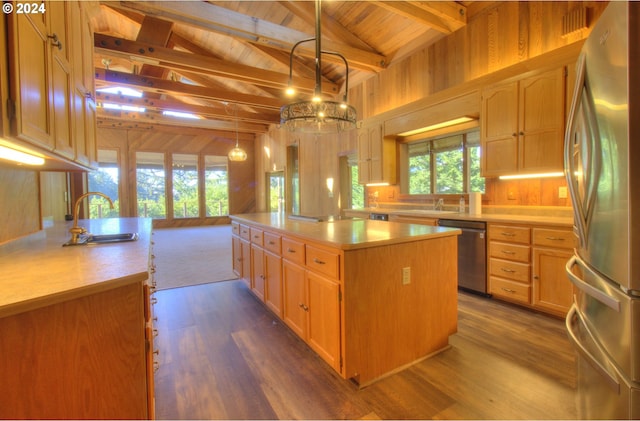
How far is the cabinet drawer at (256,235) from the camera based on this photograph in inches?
114

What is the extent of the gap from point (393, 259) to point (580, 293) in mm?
898

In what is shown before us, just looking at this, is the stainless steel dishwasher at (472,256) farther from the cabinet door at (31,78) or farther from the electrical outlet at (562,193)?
the cabinet door at (31,78)

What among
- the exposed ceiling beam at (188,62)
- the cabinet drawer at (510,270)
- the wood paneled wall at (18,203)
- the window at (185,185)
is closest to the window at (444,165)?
the cabinet drawer at (510,270)

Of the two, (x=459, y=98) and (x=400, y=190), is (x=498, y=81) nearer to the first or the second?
(x=459, y=98)

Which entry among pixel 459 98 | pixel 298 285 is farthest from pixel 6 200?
pixel 459 98

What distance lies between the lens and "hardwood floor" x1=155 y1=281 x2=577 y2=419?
1570mm

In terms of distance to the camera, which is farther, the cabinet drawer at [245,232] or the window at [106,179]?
the window at [106,179]

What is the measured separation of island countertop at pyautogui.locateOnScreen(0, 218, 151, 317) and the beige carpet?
224 centimetres

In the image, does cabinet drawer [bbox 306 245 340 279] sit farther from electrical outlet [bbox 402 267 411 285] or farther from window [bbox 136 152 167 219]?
window [bbox 136 152 167 219]

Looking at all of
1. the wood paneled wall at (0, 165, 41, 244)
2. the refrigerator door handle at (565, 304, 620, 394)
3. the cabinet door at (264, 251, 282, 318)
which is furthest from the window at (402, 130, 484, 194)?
the wood paneled wall at (0, 165, 41, 244)

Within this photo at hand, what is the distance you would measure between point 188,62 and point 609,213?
535 cm

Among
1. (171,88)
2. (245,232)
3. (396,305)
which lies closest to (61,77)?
(245,232)

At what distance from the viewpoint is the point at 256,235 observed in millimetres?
3012

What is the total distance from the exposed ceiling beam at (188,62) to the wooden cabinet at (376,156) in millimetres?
1531
